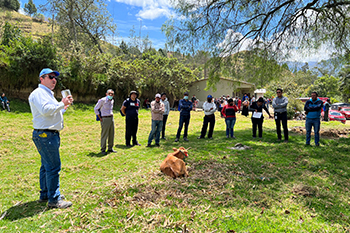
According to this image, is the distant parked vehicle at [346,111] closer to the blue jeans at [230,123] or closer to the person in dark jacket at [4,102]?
the blue jeans at [230,123]

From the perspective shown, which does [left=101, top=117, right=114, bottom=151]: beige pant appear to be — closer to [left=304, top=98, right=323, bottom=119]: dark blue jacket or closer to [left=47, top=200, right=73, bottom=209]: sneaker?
[left=47, top=200, right=73, bottom=209]: sneaker

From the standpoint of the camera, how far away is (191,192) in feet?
13.6

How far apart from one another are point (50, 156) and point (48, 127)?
18.5 inches

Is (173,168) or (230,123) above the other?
(230,123)

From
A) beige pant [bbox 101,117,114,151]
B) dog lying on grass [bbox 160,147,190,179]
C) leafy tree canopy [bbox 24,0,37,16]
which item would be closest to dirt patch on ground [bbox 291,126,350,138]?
dog lying on grass [bbox 160,147,190,179]

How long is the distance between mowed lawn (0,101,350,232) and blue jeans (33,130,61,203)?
1.02 ft

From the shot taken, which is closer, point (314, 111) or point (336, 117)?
point (314, 111)

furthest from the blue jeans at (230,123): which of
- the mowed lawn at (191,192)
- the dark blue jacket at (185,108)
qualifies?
the mowed lawn at (191,192)

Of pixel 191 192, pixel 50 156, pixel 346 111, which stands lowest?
pixel 191 192

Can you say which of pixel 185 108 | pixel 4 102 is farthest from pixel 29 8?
pixel 185 108

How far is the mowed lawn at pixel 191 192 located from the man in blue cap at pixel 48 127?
13.4 inches

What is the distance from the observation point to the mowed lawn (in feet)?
10.4

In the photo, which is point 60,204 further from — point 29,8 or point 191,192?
point 29,8

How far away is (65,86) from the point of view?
17781 mm
